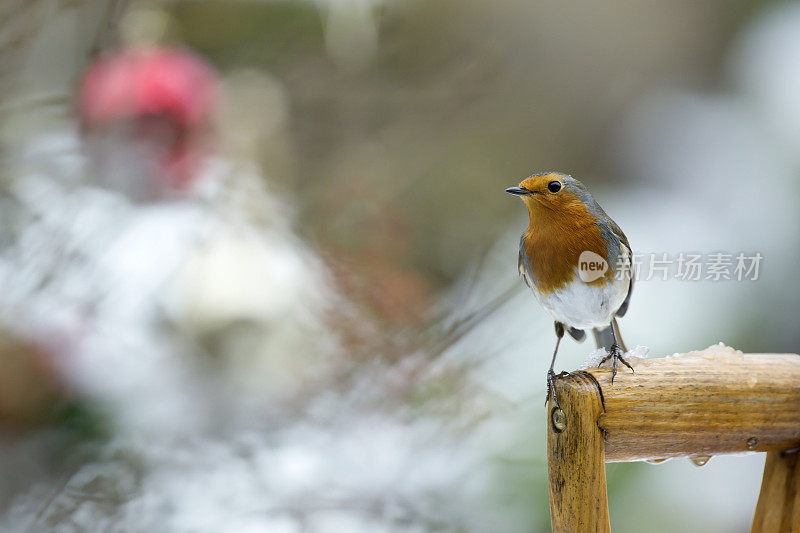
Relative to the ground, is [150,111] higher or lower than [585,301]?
higher

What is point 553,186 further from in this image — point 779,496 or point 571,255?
point 779,496

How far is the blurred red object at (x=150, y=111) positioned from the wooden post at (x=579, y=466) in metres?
0.50

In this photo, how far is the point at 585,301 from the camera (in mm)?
306

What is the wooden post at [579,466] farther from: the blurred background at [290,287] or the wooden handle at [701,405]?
the blurred background at [290,287]

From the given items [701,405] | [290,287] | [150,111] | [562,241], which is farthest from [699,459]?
[150,111]

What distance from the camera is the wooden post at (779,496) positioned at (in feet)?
1.28

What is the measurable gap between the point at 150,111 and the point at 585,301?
0.52m

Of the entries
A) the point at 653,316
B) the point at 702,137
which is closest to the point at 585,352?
the point at 653,316

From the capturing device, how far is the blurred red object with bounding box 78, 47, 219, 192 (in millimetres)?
676

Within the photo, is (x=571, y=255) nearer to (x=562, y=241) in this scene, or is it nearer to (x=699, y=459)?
(x=562, y=241)

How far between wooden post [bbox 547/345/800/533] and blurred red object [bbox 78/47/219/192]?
0.50 m

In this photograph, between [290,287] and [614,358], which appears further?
[290,287]

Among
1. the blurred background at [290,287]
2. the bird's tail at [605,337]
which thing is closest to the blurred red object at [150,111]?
the blurred background at [290,287]

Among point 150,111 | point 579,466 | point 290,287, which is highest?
point 150,111
